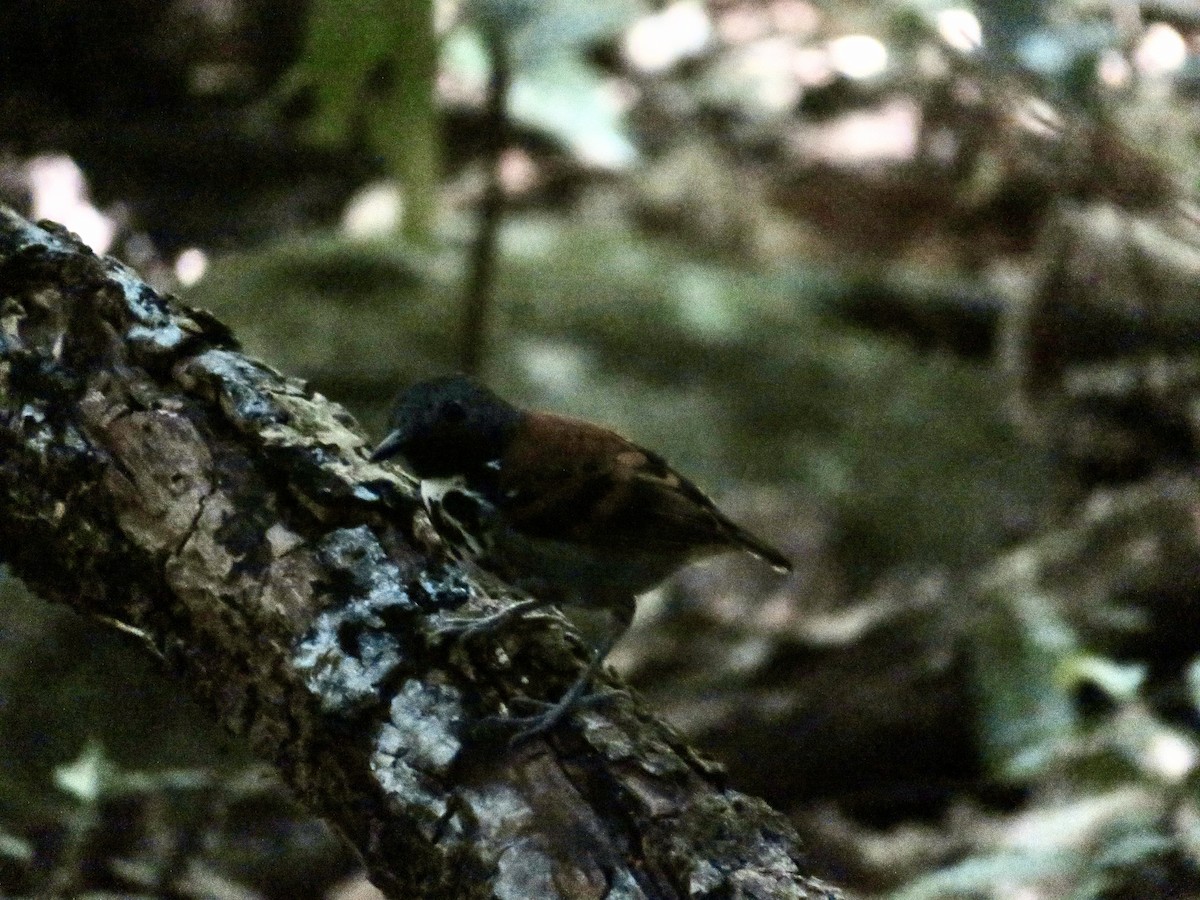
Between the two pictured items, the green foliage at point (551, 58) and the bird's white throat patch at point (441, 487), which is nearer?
the bird's white throat patch at point (441, 487)

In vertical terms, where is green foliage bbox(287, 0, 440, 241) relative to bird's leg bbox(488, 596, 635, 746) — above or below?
above

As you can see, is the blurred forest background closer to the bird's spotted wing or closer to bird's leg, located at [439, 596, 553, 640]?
the bird's spotted wing

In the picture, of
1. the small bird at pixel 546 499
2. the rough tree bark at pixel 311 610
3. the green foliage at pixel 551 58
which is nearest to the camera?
the rough tree bark at pixel 311 610

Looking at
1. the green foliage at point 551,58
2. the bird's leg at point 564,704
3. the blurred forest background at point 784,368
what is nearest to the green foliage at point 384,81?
the blurred forest background at point 784,368

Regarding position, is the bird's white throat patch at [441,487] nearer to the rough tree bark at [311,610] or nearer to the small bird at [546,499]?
the small bird at [546,499]

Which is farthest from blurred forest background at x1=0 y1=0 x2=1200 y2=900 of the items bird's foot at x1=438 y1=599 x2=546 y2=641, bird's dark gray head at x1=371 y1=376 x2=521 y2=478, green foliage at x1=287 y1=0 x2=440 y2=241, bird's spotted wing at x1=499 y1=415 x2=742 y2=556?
bird's foot at x1=438 y1=599 x2=546 y2=641

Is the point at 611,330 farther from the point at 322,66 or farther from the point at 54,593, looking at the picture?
the point at 54,593

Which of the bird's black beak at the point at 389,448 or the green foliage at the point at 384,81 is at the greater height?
the green foliage at the point at 384,81
